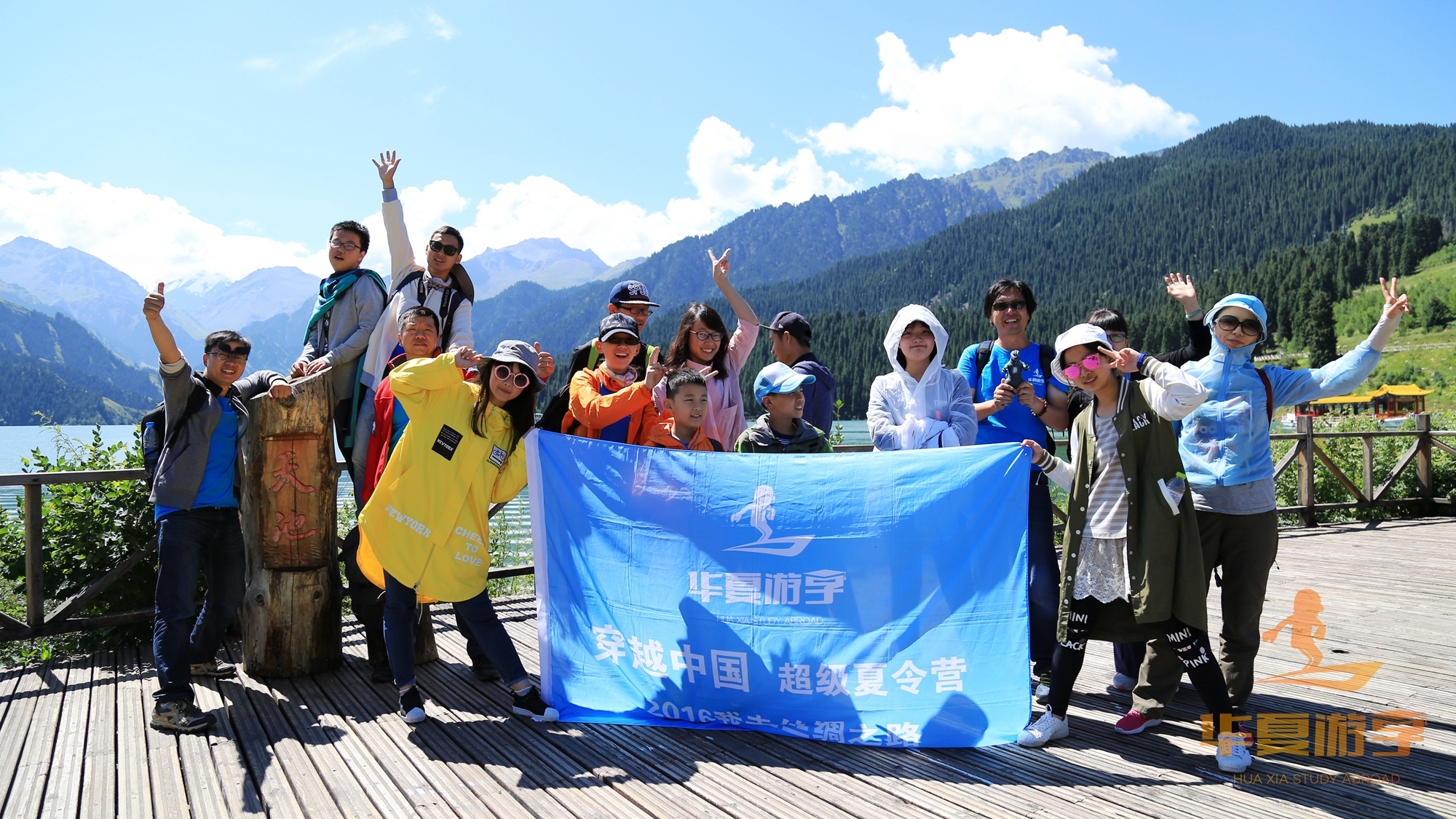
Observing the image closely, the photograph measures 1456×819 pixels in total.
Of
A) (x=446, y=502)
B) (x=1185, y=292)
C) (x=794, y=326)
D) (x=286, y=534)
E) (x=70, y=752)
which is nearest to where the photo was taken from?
(x=70, y=752)

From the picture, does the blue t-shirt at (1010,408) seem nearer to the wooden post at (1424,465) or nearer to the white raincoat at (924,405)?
the white raincoat at (924,405)

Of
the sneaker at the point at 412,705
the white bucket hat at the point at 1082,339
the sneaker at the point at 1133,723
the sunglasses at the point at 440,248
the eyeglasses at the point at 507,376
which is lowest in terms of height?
the sneaker at the point at 412,705

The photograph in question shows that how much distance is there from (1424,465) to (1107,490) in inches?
469

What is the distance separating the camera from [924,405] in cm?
398

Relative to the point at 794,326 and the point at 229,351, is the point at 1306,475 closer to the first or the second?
the point at 794,326

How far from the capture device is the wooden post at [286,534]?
15.0 ft

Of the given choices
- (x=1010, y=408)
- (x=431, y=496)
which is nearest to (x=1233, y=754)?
(x=1010, y=408)

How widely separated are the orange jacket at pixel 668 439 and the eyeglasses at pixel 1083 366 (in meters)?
1.76

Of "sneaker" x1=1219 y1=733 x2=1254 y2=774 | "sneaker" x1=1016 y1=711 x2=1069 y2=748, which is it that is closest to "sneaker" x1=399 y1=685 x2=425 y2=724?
"sneaker" x1=1016 y1=711 x2=1069 y2=748

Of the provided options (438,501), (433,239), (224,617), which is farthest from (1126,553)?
(224,617)

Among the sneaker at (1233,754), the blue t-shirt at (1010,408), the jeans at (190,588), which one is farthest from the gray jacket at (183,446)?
the sneaker at (1233,754)

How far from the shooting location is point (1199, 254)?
14950 centimetres

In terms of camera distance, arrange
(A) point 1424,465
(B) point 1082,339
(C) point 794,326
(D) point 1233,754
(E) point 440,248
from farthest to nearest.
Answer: (A) point 1424,465 < (C) point 794,326 < (E) point 440,248 < (B) point 1082,339 < (D) point 1233,754

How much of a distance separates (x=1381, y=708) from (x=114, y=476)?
24.5 feet
